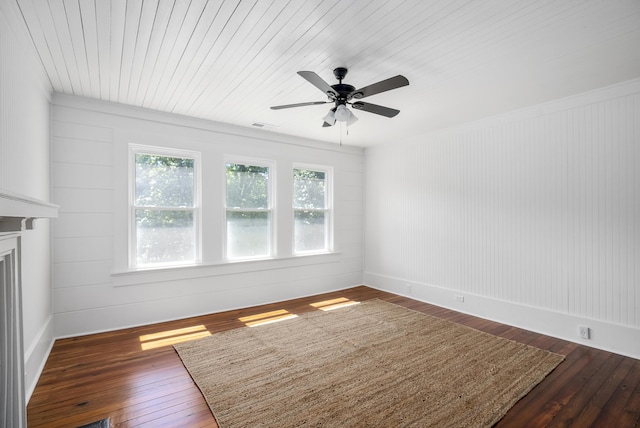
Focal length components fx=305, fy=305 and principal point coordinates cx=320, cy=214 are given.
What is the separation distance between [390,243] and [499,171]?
2186 mm

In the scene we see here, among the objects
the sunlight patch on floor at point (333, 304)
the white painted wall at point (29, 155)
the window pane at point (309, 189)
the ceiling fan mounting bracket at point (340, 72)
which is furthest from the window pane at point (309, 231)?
the white painted wall at point (29, 155)

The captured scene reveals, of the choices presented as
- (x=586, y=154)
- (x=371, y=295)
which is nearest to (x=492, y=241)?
(x=586, y=154)

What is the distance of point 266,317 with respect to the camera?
13.9 ft

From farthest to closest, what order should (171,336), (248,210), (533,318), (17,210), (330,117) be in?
(248,210) → (533,318) → (171,336) → (330,117) → (17,210)

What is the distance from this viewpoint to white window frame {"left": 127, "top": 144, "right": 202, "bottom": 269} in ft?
12.7

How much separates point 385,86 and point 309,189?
3.24 meters

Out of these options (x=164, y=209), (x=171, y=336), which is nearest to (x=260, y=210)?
(x=164, y=209)

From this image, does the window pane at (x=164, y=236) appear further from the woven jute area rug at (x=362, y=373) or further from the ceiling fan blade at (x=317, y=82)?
the ceiling fan blade at (x=317, y=82)

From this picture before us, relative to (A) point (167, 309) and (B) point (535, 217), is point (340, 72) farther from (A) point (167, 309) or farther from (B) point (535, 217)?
(A) point (167, 309)

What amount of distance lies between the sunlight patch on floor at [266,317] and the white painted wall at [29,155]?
6.67 feet

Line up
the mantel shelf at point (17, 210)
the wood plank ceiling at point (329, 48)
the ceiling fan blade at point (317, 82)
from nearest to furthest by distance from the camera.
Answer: the mantel shelf at point (17, 210) → the wood plank ceiling at point (329, 48) → the ceiling fan blade at point (317, 82)

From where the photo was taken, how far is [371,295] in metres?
5.36

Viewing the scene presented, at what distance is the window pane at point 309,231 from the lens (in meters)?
5.40

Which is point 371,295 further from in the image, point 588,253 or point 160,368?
point 160,368
